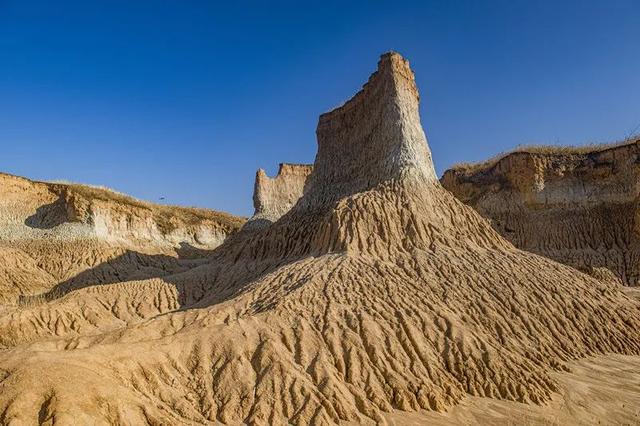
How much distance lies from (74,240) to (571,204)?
3180 centimetres

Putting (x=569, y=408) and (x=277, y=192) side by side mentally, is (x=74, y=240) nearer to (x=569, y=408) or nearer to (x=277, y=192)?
(x=277, y=192)

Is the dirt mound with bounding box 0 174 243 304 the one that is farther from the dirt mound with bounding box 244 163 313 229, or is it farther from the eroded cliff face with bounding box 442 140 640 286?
the eroded cliff face with bounding box 442 140 640 286

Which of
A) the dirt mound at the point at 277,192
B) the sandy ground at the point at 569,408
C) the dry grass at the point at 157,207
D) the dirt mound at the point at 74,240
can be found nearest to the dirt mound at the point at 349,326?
the sandy ground at the point at 569,408

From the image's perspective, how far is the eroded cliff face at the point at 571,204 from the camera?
2612cm

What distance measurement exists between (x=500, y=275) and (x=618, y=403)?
477 centimetres

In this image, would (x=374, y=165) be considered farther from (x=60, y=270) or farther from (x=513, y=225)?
(x=60, y=270)

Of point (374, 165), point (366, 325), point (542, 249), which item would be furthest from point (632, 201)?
point (366, 325)

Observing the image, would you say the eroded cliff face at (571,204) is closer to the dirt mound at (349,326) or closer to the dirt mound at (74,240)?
the dirt mound at (349,326)

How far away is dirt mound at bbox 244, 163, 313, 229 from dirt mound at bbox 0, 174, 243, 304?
18.1ft

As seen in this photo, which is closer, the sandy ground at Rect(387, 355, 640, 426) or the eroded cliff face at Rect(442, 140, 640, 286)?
the sandy ground at Rect(387, 355, 640, 426)

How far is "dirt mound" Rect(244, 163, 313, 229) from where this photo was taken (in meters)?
34.4

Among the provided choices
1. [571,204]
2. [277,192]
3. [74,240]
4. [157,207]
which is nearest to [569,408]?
[571,204]

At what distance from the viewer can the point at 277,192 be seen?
35906mm

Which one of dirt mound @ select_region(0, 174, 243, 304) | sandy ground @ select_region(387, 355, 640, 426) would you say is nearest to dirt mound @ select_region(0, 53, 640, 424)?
sandy ground @ select_region(387, 355, 640, 426)
